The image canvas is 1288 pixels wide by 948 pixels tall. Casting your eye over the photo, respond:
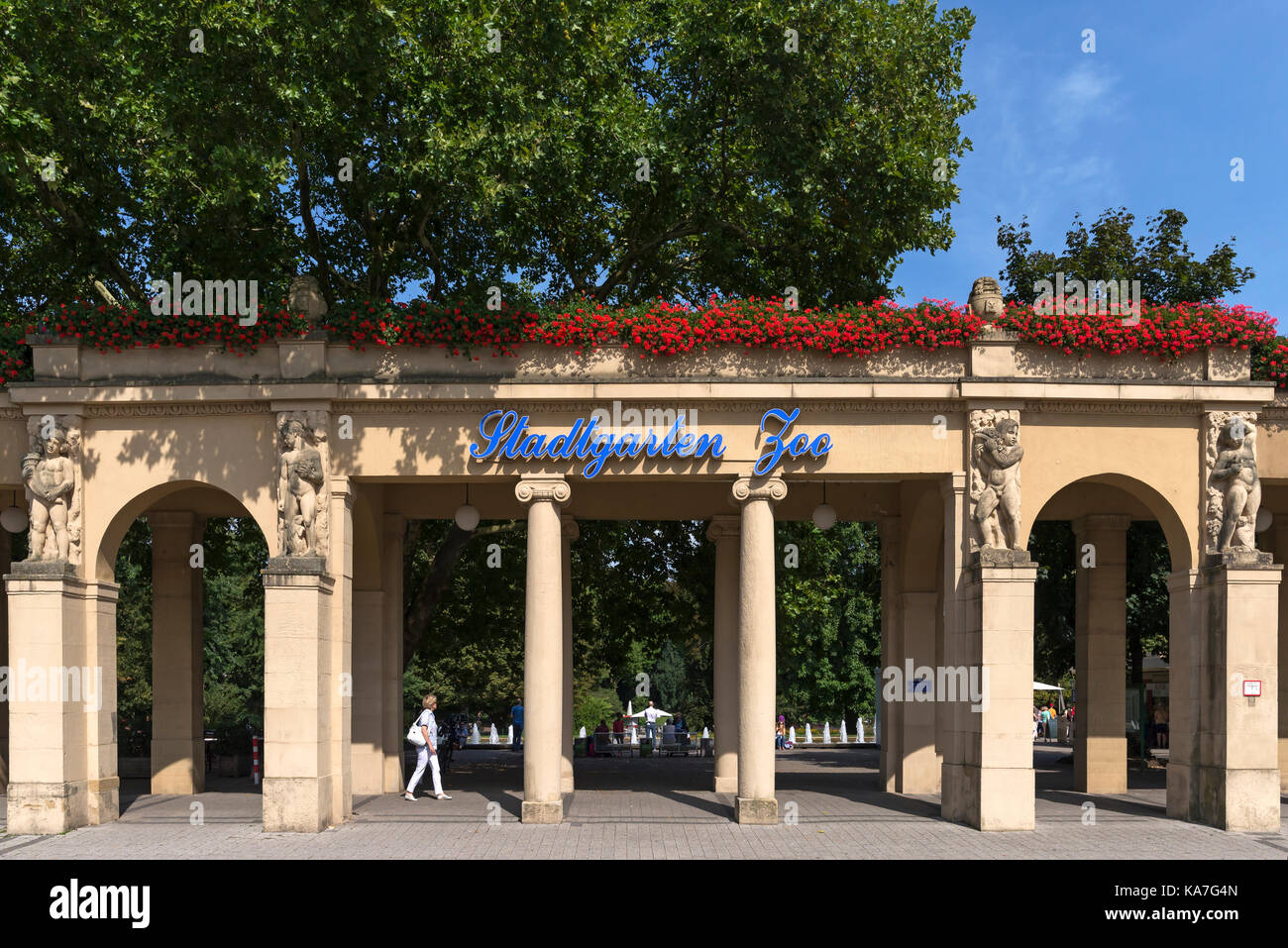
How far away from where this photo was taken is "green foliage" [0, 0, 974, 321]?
20094mm

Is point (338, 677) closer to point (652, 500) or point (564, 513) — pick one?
point (564, 513)

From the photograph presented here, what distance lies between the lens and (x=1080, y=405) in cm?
1867

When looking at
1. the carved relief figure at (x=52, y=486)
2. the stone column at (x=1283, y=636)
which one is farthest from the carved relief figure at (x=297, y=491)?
the stone column at (x=1283, y=636)

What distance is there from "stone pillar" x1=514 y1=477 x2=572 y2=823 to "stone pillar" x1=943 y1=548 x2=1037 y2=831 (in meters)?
5.75

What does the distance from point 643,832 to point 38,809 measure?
323 inches

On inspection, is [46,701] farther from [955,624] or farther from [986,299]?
[986,299]

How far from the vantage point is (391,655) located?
2239cm

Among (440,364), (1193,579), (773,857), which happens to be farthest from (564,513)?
(1193,579)

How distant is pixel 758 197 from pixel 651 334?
7127mm

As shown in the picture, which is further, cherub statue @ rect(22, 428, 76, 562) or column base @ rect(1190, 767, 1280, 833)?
cherub statue @ rect(22, 428, 76, 562)

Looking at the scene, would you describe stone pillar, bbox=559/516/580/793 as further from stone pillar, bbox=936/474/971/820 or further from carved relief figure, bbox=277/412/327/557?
stone pillar, bbox=936/474/971/820

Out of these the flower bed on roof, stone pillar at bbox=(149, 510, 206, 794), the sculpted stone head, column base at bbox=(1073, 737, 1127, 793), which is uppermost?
the sculpted stone head

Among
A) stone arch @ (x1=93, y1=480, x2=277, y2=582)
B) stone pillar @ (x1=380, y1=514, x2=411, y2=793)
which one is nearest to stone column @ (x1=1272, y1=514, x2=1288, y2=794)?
stone pillar @ (x1=380, y1=514, x2=411, y2=793)

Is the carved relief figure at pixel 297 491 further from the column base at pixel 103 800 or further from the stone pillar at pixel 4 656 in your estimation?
the stone pillar at pixel 4 656
